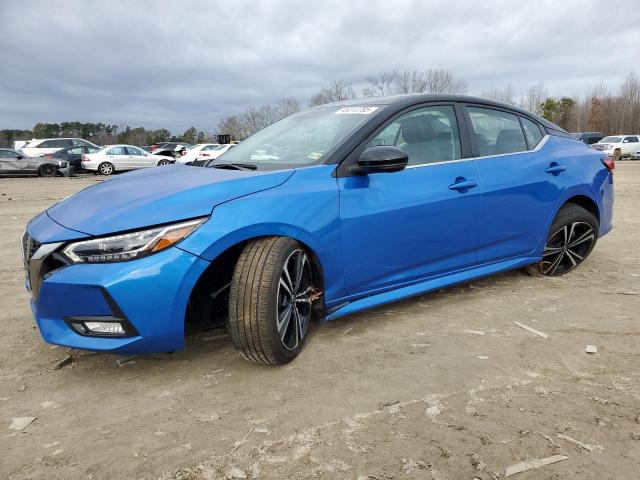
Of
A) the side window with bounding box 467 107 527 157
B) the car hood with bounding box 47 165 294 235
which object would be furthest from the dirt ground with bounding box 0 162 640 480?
the side window with bounding box 467 107 527 157

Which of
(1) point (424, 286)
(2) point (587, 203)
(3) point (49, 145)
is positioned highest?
(3) point (49, 145)

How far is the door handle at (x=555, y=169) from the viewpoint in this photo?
3.83 meters

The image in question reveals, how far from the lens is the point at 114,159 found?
2181 cm

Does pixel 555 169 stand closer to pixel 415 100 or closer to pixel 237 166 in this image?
pixel 415 100

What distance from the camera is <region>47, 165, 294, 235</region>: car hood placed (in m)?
2.31

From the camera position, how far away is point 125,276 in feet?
7.20

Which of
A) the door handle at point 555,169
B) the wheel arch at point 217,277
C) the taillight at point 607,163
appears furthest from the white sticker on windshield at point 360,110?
the taillight at point 607,163

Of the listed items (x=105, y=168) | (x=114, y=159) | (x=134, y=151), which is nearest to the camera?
(x=105, y=168)

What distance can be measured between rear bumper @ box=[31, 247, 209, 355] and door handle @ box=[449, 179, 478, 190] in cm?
171

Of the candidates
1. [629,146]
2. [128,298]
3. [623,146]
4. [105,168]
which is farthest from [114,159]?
[629,146]

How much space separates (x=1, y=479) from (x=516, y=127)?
3.80 meters

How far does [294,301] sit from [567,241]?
8.77ft

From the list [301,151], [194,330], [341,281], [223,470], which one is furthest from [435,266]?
[223,470]

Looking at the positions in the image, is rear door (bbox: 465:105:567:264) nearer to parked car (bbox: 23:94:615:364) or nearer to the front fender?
parked car (bbox: 23:94:615:364)
